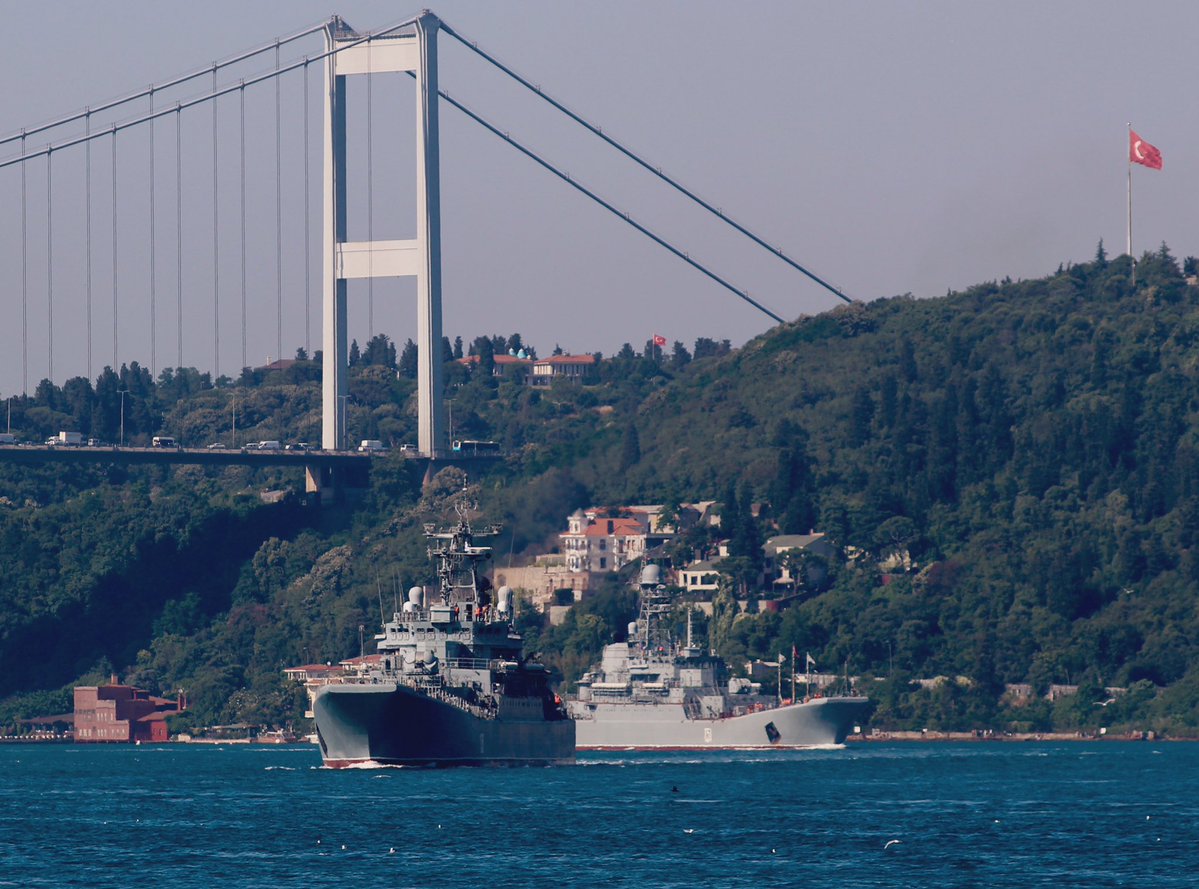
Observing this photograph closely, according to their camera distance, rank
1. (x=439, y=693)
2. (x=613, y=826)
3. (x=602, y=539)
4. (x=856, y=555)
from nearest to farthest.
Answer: (x=613, y=826) → (x=439, y=693) → (x=602, y=539) → (x=856, y=555)

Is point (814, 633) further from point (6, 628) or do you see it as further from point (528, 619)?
point (6, 628)

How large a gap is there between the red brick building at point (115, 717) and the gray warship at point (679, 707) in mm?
39224

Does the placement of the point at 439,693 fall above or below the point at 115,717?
below

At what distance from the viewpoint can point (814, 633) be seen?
163750 millimetres

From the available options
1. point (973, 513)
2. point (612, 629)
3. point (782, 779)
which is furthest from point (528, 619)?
point (782, 779)

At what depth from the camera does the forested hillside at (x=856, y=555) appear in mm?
160250

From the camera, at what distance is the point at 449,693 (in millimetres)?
97938

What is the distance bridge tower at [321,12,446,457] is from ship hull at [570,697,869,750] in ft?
153

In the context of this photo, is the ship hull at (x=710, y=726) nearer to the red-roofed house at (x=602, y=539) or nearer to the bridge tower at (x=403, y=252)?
the red-roofed house at (x=602, y=539)

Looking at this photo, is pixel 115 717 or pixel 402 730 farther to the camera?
pixel 115 717

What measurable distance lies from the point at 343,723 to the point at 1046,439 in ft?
324

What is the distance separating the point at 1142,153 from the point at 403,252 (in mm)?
49167

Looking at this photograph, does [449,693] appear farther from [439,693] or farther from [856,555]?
[856,555]

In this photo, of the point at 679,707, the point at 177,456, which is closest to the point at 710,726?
the point at 679,707
